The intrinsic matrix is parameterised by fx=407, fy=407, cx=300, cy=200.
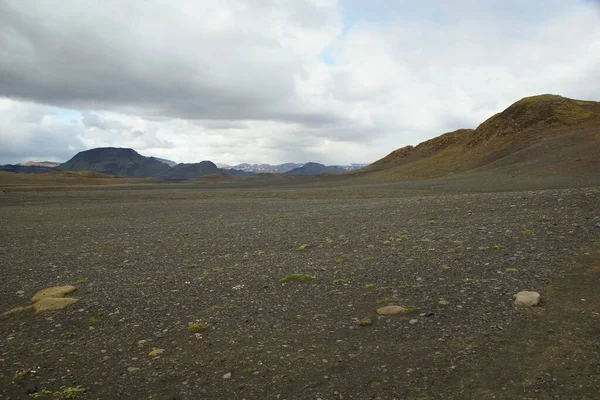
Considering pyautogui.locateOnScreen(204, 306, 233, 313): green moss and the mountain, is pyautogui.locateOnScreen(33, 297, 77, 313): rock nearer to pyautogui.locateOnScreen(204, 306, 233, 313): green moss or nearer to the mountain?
pyautogui.locateOnScreen(204, 306, 233, 313): green moss

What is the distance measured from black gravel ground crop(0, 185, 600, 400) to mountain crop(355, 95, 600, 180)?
110ft

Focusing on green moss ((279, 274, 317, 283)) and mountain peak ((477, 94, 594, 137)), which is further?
mountain peak ((477, 94, 594, 137))

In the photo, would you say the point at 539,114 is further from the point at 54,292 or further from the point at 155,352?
the point at 155,352

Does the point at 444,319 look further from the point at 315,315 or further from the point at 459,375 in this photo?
the point at 315,315

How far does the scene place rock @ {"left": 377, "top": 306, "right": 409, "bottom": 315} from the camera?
757cm

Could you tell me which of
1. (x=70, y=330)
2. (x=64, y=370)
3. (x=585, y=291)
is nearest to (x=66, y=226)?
(x=70, y=330)

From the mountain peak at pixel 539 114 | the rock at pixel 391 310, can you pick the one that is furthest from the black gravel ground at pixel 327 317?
the mountain peak at pixel 539 114

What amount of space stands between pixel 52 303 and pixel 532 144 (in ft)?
217

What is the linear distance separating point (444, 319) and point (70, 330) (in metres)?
7.02

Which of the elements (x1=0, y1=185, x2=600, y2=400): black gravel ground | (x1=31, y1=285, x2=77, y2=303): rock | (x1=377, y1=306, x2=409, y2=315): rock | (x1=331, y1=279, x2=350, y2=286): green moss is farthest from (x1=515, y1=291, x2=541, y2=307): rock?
(x1=31, y1=285, x2=77, y2=303): rock

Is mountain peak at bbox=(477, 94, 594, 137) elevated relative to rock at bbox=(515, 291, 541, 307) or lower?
elevated

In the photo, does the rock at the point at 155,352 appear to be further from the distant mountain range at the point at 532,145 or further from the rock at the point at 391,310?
the distant mountain range at the point at 532,145

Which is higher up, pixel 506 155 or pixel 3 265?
pixel 506 155

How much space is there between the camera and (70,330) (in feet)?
25.8
